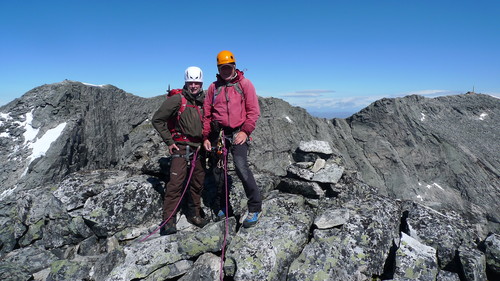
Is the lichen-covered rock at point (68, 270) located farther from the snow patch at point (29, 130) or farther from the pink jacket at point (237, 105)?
the snow patch at point (29, 130)

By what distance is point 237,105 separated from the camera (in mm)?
8102

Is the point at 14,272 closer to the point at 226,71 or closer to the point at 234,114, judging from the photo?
the point at 234,114

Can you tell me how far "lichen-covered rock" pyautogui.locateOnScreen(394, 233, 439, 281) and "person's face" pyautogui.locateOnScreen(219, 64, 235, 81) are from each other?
7.15 m

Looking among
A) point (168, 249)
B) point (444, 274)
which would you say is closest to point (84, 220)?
point (168, 249)

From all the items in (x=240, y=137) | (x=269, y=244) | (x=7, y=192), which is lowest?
(x=269, y=244)

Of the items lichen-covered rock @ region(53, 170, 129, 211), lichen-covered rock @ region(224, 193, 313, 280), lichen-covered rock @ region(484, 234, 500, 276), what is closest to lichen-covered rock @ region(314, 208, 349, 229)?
lichen-covered rock @ region(224, 193, 313, 280)

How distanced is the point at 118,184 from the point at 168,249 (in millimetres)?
3866

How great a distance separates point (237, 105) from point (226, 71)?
1.07m

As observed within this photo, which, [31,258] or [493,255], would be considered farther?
[31,258]

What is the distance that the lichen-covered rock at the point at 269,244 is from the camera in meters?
7.23

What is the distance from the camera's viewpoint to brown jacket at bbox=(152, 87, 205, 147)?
837cm

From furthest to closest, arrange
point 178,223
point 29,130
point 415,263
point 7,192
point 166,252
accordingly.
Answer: point 29,130, point 7,192, point 178,223, point 166,252, point 415,263

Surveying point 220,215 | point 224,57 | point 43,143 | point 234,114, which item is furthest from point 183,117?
point 43,143

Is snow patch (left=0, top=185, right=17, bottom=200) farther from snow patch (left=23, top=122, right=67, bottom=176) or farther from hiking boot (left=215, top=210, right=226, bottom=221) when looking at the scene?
hiking boot (left=215, top=210, right=226, bottom=221)
